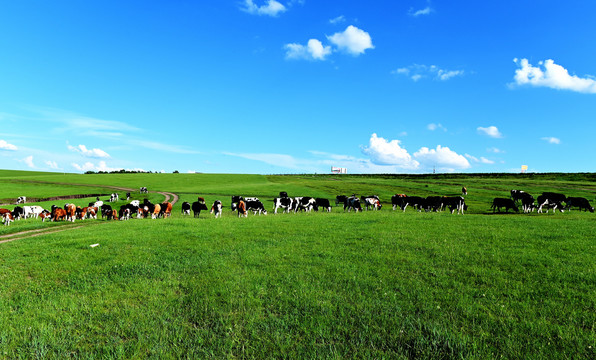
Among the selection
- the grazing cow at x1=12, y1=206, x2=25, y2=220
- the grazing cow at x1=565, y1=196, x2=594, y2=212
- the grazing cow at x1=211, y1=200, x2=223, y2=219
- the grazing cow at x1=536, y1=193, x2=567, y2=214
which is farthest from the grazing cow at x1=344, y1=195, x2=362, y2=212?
the grazing cow at x1=12, y1=206, x2=25, y2=220

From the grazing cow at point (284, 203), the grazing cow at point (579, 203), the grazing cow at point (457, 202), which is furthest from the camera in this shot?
the grazing cow at point (579, 203)

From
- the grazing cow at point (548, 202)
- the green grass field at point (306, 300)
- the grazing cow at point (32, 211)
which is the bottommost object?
the grazing cow at point (32, 211)

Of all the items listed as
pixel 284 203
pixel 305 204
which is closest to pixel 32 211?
pixel 284 203

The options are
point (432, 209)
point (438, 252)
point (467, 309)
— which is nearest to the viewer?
point (467, 309)

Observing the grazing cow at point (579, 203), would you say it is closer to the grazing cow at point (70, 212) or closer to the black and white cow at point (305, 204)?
the black and white cow at point (305, 204)

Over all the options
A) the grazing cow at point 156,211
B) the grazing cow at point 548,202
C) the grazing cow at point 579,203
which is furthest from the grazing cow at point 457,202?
the grazing cow at point 156,211

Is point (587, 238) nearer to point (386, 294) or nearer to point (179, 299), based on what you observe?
point (386, 294)

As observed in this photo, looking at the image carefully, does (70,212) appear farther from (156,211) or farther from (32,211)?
(32,211)

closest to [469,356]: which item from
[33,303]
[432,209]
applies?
[33,303]

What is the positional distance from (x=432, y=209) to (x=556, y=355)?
109 feet

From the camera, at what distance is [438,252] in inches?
434

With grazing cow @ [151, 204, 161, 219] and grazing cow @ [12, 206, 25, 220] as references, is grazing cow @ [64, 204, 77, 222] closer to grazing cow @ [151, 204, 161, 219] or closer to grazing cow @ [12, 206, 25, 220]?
grazing cow @ [12, 206, 25, 220]

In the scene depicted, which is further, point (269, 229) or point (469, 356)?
point (269, 229)

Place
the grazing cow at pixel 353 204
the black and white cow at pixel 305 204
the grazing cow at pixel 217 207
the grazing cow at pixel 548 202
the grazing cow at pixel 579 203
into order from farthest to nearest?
the grazing cow at pixel 353 204 < the grazing cow at pixel 579 203 < the black and white cow at pixel 305 204 < the grazing cow at pixel 548 202 < the grazing cow at pixel 217 207
